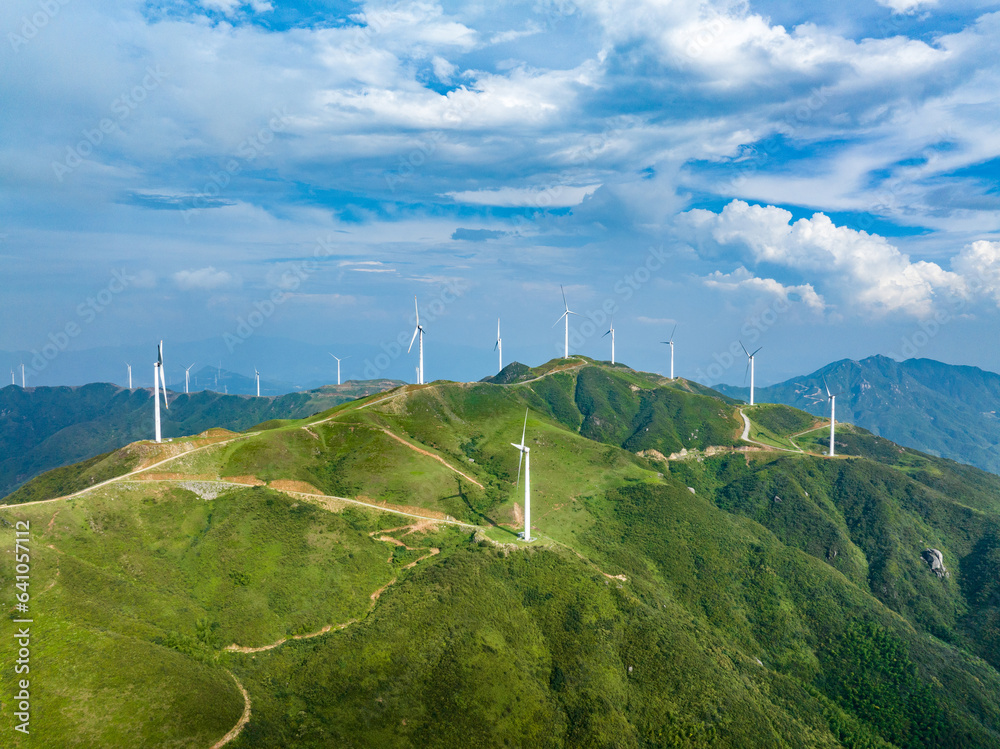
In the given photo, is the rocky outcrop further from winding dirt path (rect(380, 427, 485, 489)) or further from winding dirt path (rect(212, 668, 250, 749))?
winding dirt path (rect(212, 668, 250, 749))

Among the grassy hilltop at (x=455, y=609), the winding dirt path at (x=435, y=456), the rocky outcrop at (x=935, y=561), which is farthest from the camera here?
the rocky outcrop at (x=935, y=561)

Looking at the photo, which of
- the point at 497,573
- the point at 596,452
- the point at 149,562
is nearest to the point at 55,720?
the point at 149,562

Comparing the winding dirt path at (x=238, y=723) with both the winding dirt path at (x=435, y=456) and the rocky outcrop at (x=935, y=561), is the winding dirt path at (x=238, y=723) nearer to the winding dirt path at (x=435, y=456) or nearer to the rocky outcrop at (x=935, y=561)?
the winding dirt path at (x=435, y=456)

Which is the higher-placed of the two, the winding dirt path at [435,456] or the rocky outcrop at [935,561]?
the winding dirt path at [435,456]

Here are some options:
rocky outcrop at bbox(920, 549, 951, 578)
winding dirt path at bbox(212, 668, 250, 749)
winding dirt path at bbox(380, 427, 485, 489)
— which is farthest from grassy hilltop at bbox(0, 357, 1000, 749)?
rocky outcrop at bbox(920, 549, 951, 578)

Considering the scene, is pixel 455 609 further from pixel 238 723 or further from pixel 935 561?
pixel 935 561

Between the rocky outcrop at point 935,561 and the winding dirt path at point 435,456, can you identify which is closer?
the winding dirt path at point 435,456

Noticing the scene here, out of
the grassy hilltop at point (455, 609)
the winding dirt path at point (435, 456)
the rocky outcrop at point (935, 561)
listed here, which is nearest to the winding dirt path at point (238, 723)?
the grassy hilltop at point (455, 609)
